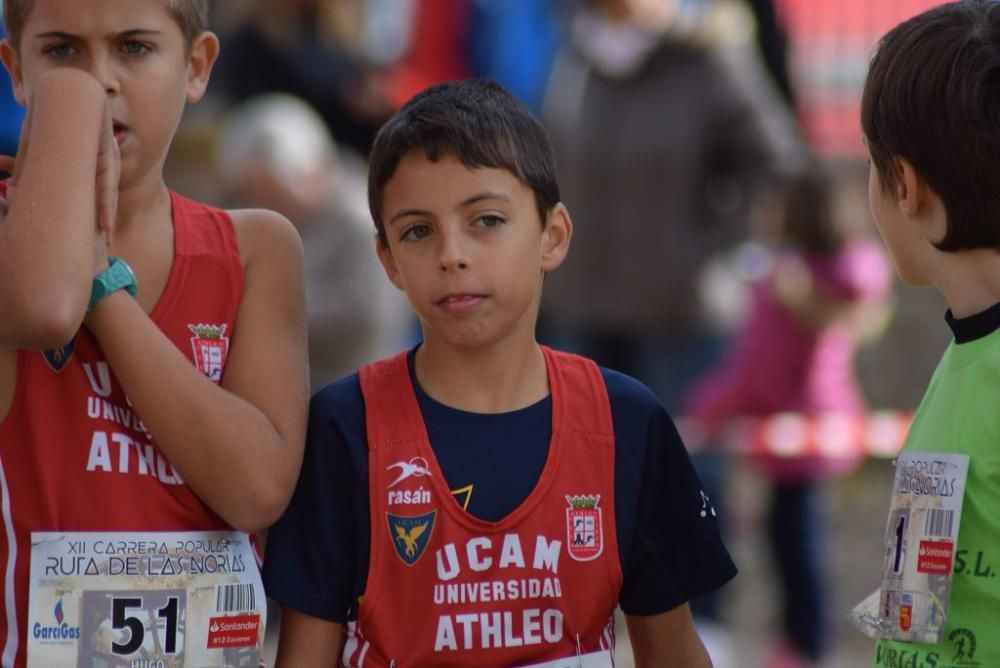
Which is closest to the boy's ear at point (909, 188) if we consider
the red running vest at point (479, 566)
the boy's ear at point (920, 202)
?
the boy's ear at point (920, 202)

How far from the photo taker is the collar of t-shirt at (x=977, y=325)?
121 inches

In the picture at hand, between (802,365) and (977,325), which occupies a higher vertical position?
(802,365)

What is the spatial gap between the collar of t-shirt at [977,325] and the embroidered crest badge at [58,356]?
156 cm

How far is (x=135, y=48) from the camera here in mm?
3088

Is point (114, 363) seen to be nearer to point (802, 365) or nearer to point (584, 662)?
point (584, 662)

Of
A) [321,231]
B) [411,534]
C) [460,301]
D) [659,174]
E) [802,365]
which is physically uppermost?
[659,174]

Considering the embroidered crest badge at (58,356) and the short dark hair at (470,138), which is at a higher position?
the short dark hair at (470,138)

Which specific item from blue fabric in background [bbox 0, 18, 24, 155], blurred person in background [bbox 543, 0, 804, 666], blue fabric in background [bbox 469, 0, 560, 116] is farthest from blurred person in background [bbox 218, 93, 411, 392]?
blue fabric in background [bbox 0, 18, 24, 155]

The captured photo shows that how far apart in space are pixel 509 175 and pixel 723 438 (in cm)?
426

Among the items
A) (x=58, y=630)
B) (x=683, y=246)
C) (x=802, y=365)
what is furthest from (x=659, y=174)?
(x=58, y=630)

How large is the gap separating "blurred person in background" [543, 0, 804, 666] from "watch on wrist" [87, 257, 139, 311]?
4.31 meters

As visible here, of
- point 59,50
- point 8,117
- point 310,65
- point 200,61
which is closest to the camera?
point 59,50

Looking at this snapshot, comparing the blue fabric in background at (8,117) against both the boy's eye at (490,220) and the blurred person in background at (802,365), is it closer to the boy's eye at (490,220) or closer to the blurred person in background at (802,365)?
the boy's eye at (490,220)

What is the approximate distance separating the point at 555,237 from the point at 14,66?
1.05 meters
